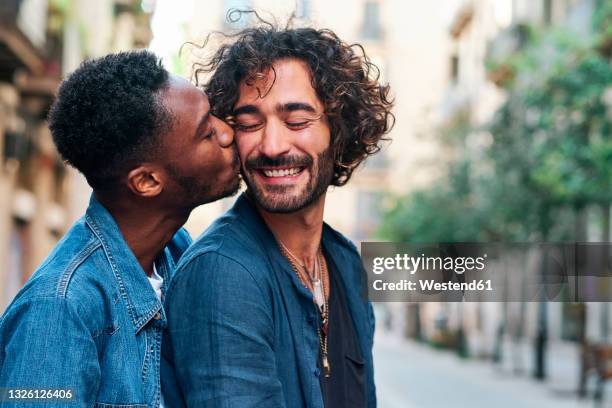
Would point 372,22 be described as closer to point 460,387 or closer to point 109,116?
point 460,387

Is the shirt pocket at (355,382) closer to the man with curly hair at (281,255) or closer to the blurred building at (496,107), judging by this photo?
the man with curly hair at (281,255)

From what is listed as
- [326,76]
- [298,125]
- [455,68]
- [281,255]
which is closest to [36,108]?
[326,76]

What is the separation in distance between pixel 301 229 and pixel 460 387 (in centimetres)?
1573

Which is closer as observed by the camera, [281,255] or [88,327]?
[88,327]

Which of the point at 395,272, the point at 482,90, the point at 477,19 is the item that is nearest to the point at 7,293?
the point at 395,272

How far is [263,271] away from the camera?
2.72 meters

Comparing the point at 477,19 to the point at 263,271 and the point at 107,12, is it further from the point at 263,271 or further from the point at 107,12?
the point at 263,271

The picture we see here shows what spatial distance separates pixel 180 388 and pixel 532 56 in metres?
14.7

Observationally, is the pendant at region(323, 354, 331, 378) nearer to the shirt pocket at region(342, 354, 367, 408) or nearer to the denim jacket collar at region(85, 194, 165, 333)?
the shirt pocket at region(342, 354, 367, 408)

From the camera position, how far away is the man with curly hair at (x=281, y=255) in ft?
8.37

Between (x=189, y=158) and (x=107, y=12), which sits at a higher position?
(x=107, y=12)

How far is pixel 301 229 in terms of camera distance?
306 centimetres

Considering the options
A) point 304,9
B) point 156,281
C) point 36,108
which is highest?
point 36,108

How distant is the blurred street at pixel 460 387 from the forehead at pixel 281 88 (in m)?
12.1
